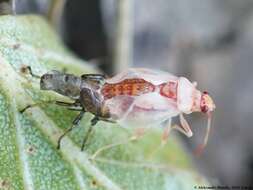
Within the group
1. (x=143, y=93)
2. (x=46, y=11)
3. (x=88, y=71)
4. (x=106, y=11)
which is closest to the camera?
(x=143, y=93)

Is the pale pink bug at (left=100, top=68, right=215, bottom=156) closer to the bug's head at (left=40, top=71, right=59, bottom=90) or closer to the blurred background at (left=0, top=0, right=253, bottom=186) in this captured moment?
the bug's head at (left=40, top=71, right=59, bottom=90)

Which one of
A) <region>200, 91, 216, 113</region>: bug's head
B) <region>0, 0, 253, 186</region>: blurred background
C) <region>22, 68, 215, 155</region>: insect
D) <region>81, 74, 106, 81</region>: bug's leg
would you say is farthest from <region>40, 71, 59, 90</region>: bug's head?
<region>0, 0, 253, 186</region>: blurred background

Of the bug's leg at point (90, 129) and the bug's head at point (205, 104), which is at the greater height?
the bug's head at point (205, 104)

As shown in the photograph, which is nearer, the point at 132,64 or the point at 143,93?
the point at 143,93

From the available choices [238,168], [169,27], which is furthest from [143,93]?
[238,168]

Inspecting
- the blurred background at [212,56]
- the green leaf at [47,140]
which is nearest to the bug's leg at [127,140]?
the green leaf at [47,140]

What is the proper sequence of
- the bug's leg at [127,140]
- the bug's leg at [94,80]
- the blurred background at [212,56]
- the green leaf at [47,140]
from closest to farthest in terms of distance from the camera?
the green leaf at [47,140]
the bug's leg at [94,80]
the bug's leg at [127,140]
the blurred background at [212,56]

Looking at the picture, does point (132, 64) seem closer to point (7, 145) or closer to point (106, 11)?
point (106, 11)

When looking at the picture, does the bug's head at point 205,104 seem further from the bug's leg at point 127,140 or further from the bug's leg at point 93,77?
the bug's leg at point 93,77
